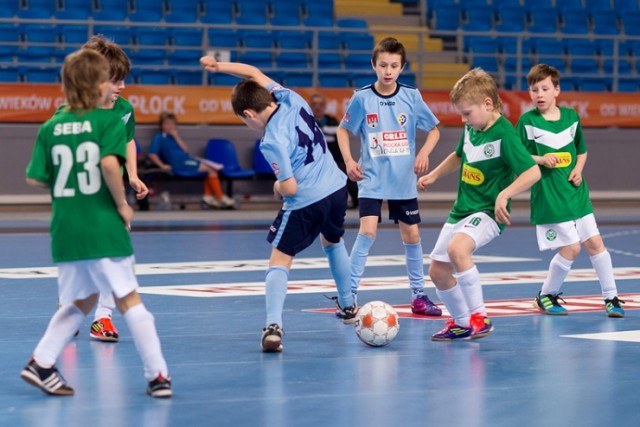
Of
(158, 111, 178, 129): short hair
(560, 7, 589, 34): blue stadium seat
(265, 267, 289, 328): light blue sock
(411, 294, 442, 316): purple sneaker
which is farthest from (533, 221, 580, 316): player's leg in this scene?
(560, 7, 589, 34): blue stadium seat

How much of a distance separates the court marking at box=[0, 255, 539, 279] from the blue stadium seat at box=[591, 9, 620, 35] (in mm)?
15575

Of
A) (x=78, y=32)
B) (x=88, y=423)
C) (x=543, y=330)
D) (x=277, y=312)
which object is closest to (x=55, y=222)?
(x=88, y=423)

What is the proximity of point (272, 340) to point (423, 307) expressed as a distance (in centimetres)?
227

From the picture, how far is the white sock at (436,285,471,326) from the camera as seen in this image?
797 cm

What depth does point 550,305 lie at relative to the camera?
939 cm

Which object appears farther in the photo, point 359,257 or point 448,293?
point 359,257

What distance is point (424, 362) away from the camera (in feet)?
23.3

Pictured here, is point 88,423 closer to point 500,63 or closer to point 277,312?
point 277,312

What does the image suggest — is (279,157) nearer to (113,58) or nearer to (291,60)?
(113,58)

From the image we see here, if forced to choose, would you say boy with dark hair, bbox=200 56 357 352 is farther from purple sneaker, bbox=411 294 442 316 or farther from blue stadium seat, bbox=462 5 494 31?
blue stadium seat, bbox=462 5 494 31

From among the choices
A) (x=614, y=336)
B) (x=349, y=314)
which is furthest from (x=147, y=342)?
(x=614, y=336)

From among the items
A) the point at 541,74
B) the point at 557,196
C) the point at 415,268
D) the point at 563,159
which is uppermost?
the point at 541,74

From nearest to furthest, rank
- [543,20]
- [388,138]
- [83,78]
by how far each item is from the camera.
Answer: [83,78]
[388,138]
[543,20]

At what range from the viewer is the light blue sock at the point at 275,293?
7.51 metres
